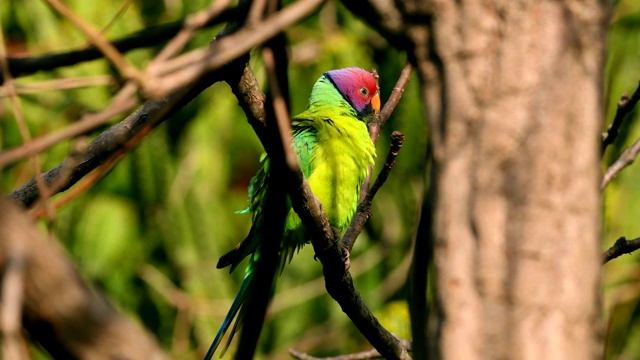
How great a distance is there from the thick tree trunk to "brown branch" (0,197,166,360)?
41cm

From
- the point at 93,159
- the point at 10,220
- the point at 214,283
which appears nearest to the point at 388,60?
the point at 214,283

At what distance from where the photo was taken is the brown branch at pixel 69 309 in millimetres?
970

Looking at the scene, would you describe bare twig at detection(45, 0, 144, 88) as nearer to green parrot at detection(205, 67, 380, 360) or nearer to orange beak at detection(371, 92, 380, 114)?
green parrot at detection(205, 67, 380, 360)

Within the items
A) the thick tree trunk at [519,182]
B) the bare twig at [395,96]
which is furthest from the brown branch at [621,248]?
the thick tree trunk at [519,182]

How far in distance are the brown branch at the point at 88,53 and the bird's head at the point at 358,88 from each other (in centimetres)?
269

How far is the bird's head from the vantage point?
399cm

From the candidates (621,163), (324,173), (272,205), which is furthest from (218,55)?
(324,173)

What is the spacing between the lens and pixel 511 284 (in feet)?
3.65

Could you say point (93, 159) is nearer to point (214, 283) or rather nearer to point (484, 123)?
point (484, 123)

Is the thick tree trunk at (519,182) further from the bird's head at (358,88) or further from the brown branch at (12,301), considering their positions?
the bird's head at (358,88)

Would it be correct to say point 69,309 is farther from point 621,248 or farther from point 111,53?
point 621,248

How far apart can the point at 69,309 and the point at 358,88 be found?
3139mm

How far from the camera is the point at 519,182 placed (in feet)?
3.69

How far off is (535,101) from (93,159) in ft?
4.55
